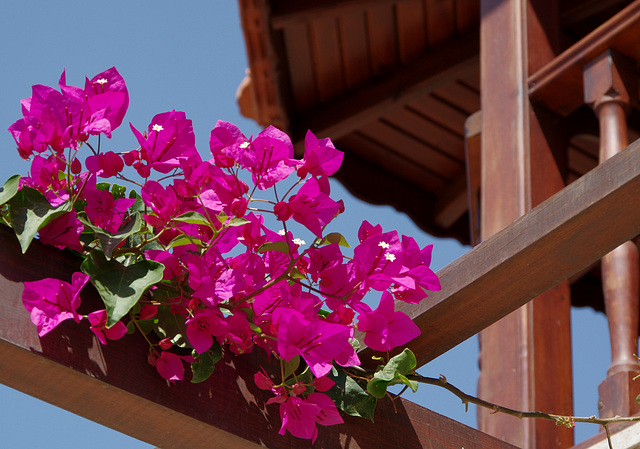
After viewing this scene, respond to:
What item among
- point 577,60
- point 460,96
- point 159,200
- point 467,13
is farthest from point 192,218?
point 460,96

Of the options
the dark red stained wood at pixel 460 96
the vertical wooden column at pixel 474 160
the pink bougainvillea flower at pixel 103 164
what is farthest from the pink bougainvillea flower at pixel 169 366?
the dark red stained wood at pixel 460 96

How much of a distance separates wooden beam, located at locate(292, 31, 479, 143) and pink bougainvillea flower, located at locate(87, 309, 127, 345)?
2.96 metres

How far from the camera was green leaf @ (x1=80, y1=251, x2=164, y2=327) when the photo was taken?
890mm

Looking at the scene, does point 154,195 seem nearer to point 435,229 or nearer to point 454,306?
point 454,306

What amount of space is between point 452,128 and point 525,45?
1448mm

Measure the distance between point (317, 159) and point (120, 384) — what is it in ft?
1.05

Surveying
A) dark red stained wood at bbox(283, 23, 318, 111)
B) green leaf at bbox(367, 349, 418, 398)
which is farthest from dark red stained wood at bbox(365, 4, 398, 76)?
green leaf at bbox(367, 349, 418, 398)

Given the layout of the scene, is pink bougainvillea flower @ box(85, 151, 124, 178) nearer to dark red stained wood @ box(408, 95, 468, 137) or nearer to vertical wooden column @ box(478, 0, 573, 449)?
vertical wooden column @ box(478, 0, 573, 449)

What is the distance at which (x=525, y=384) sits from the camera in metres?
2.13

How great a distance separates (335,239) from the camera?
1.05 metres

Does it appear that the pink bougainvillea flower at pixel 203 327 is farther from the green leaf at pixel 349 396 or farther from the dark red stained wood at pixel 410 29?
the dark red stained wood at pixel 410 29

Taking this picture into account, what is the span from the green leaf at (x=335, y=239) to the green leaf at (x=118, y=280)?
0.70 ft

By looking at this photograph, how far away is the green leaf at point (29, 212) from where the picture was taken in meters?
0.92

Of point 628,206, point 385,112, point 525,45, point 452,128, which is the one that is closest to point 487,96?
point 525,45
